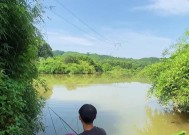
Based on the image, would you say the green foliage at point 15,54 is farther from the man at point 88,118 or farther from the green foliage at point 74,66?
the green foliage at point 74,66

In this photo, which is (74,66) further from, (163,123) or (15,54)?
(15,54)

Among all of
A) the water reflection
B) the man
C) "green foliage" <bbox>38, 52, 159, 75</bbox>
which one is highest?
"green foliage" <bbox>38, 52, 159, 75</bbox>

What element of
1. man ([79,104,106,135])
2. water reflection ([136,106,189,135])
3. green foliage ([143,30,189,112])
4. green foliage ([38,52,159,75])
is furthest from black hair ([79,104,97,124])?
green foliage ([38,52,159,75])

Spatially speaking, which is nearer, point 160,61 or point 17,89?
point 17,89

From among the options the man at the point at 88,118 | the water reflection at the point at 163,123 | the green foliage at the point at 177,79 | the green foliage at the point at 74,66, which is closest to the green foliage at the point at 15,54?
the man at the point at 88,118

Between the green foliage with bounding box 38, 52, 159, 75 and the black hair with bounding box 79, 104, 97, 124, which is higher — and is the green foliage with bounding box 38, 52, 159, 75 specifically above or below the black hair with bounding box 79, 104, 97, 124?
above

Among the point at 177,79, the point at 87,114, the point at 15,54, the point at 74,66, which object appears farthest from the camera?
the point at 74,66

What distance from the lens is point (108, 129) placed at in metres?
12.6

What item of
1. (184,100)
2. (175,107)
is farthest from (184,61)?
(175,107)

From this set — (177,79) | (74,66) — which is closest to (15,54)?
(177,79)

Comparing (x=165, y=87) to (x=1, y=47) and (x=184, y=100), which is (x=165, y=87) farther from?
(x=1, y=47)

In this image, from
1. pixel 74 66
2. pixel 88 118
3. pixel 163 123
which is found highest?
pixel 74 66

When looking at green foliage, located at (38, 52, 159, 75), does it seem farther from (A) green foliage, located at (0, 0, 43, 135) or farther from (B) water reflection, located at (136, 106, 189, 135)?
(A) green foliage, located at (0, 0, 43, 135)

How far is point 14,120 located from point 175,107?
Result: 13544 millimetres
